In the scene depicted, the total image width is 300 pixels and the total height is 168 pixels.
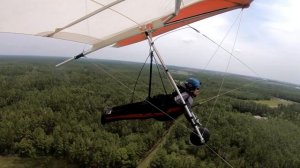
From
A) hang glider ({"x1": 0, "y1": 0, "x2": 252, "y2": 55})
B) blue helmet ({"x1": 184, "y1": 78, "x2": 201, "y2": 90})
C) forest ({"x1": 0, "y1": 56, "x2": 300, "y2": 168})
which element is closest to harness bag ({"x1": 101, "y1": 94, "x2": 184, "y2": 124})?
blue helmet ({"x1": 184, "y1": 78, "x2": 201, "y2": 90})

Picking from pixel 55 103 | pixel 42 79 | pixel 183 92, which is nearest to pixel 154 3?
pixel 183 92

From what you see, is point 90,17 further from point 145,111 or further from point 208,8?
point 208,8

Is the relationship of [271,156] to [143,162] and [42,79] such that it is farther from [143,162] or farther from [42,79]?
[42,79]

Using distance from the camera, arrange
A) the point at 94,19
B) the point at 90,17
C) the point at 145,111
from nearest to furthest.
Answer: the point at 90,17
the point at 94,19
the point at 145,111

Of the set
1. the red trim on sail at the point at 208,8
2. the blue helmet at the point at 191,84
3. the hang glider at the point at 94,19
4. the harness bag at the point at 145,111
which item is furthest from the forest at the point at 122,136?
the hang glider at the point at 94,19

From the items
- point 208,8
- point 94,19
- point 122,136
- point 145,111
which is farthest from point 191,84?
point 122,136

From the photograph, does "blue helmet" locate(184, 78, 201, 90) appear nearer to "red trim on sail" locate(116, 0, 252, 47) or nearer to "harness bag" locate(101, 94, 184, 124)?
"harness bag" locate(101, 94, 184, 124)

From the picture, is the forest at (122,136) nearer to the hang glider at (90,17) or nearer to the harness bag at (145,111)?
the harness bag at (145,111)

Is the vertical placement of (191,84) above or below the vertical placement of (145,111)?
above
